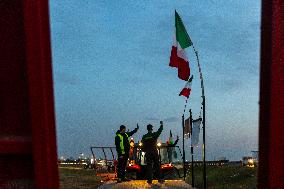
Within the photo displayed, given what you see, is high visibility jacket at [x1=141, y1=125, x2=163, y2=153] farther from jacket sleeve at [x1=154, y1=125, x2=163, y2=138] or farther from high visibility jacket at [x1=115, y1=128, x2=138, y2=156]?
high visibility jacket at [x1=115, y1=128, x2=138, y2=156]

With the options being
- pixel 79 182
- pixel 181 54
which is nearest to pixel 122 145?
pixel 181 54

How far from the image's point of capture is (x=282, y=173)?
102 inches

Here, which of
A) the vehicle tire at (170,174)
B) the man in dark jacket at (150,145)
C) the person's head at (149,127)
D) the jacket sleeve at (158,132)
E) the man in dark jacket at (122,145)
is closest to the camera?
the jacket sleeve at (158,132)

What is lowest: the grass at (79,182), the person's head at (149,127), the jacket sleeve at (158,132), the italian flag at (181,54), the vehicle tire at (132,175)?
the grass at (79,182)

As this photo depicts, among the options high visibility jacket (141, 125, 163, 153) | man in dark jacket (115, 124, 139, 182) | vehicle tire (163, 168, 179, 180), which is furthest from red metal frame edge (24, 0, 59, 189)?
vehicle tire (163, 168, 179, 180)

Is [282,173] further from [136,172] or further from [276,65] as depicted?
[136,172]

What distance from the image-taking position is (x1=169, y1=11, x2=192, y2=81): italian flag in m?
12.1

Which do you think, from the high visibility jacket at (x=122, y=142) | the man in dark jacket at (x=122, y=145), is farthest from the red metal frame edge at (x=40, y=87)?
the high visibility jacket at (x=122, y=142)

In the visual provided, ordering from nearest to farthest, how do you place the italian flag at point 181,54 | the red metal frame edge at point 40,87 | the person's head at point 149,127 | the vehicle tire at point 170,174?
1. the red metal frame edge at point 40,87
2. the italian flag at point 181,54
3. the person's head at point 149,127
4. the vehicle tire at point 170,174

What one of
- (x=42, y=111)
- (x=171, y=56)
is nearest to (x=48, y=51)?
(x=42, y=111)

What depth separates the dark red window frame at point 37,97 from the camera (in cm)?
241

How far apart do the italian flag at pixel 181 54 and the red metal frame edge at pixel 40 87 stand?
31.9 ft

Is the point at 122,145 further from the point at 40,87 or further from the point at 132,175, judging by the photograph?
the point at 40,87

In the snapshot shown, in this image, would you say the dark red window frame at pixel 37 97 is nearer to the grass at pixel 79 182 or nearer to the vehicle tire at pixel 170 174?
the vehicle tire at pixel 170 174
